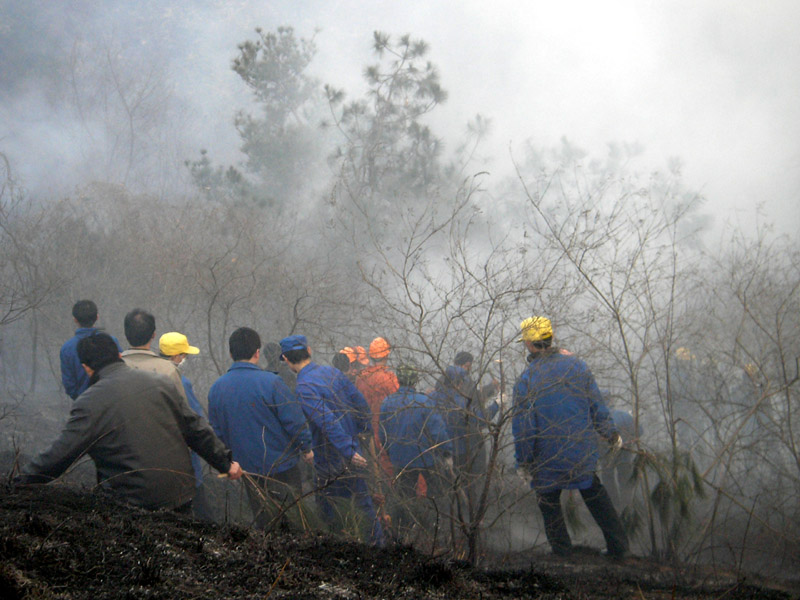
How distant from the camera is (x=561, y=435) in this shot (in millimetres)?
4086

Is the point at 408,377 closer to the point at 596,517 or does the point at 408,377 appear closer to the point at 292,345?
the point at 292,345

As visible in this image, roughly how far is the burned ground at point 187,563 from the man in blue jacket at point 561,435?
38.8 inches

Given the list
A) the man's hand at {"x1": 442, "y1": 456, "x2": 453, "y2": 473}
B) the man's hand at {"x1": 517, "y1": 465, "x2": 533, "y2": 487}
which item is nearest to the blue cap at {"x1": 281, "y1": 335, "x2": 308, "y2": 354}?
the man's hand at {"x1": 442, "y1": 456, "x2": 453, "y2": 473}

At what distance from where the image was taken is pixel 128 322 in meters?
4.54

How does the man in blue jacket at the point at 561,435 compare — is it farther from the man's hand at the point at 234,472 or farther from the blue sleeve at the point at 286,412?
the man's hand at the point at 234,472

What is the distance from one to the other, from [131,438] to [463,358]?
2072 millimetres

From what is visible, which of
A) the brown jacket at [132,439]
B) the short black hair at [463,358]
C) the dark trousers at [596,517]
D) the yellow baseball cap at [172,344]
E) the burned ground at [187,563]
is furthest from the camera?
the yellow baseball cap at [172,344]

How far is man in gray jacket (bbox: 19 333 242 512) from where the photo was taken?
314cm

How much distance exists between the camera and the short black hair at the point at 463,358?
4.33m

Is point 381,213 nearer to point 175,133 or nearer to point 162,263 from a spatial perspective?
point 162,263

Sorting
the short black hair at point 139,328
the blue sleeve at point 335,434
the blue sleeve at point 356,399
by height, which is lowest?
the blue sleeve at point 335,434

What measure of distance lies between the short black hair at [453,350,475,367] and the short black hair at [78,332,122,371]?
2.05 meters

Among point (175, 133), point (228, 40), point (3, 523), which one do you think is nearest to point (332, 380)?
point (3, 523)

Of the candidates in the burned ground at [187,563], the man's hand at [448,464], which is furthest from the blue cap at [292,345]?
the burned ground at [187,563]
